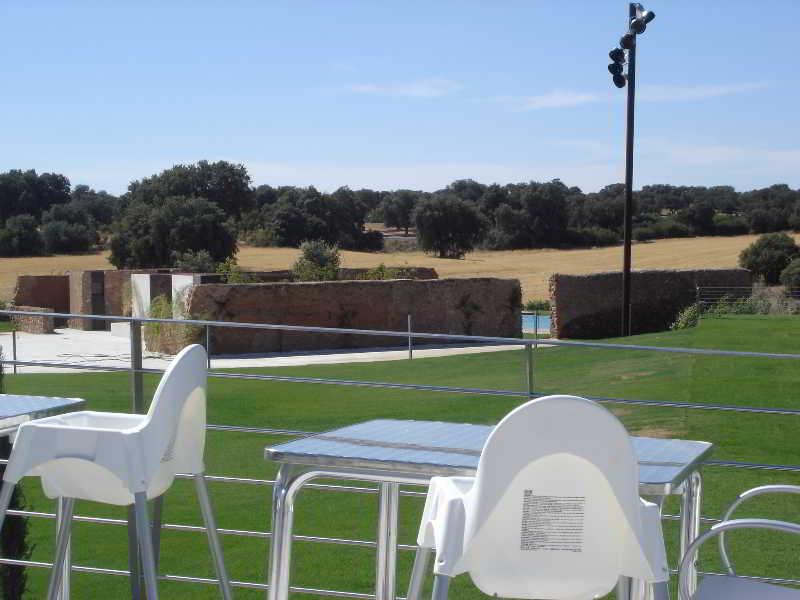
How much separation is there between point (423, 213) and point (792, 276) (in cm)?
3191

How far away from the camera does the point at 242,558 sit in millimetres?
7070

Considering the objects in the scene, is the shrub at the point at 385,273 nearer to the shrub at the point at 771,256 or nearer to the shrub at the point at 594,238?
the shrub at the point at 771,256

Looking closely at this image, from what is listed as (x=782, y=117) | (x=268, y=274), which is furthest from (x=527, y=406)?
(x=782, y=117)

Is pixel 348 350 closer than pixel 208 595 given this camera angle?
No

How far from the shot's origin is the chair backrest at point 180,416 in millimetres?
2418

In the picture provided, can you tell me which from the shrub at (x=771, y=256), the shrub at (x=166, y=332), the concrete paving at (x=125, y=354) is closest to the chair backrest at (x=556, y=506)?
the concrete paving at (x=125, y=354)

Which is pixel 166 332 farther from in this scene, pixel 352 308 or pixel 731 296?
pixel 731 296

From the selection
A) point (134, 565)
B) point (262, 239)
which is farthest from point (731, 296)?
point (262, 239)

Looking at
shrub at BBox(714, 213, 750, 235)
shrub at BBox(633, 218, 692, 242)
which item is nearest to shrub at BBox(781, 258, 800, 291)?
shrub at BBox(714, 213, 750, 235)

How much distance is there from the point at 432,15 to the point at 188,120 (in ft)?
106

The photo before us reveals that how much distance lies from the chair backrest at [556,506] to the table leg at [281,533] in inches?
25.0

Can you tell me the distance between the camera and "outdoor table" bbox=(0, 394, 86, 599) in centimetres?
288

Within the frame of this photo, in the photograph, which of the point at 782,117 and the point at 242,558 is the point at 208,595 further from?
the point at 782,117

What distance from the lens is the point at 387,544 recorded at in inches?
114
